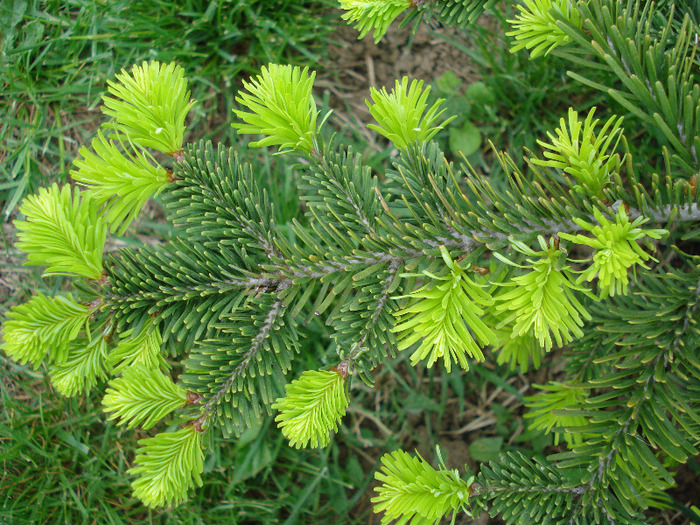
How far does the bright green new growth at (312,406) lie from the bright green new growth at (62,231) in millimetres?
535

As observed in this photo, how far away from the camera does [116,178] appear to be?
1048 mm

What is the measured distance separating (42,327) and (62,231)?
0.69 ft

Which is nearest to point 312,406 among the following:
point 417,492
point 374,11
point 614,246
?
point 417,492

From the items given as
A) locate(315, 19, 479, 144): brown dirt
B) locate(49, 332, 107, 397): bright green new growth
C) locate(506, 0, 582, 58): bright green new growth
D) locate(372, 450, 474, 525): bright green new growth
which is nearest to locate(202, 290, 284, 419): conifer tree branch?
locate(49, 332, 107, 397): bright green new growth

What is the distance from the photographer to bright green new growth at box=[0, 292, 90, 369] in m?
1.04

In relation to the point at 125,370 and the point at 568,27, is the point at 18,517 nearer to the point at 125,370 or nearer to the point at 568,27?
the point at 125,370

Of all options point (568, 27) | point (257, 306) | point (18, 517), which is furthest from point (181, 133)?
point (18, 517)

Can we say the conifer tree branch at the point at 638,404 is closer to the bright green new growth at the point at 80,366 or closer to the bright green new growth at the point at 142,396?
the bright green new growth at the point at 142,396

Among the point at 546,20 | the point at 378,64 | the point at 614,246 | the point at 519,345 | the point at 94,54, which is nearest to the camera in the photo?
the point at 614,246

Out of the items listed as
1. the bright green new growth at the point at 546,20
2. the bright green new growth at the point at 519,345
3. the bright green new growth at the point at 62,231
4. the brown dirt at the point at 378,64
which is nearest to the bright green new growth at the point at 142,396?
the bright green new growth at the point at 62,231

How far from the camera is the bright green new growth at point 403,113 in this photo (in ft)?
3.48

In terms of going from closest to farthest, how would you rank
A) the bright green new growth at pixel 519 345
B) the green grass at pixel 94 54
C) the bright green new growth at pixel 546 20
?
the bright green new growth at pixel 546 20 < the bright green new growth at pixel 519 345 < the green grass at pixel 94 54

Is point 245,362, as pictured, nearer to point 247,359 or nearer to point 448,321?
point 247,359

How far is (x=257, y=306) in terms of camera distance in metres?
1.11
